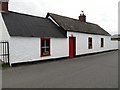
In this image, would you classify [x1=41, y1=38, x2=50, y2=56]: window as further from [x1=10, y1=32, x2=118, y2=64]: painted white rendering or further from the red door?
the red door

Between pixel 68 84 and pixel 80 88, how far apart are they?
71 cm

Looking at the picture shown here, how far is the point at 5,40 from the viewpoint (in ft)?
39.5

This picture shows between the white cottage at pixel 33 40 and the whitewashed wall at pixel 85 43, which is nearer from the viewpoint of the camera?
the white cottage at pixel 33 40

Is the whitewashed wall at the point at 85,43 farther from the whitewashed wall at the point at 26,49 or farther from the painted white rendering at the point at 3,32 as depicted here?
the painted white rendering at the point at 3,32

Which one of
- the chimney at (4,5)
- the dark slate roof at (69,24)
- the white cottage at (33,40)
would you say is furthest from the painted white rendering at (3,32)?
the dark slate roof at (69,24)

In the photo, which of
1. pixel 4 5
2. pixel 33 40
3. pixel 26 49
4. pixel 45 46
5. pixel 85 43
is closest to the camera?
pixel 26 49

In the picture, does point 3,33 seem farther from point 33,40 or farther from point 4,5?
point 4,5

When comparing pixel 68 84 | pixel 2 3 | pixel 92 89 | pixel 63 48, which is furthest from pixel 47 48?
pixel 92 89

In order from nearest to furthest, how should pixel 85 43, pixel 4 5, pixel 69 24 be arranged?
pixel 4 5 → pixel 69 24 → pixel 85 43

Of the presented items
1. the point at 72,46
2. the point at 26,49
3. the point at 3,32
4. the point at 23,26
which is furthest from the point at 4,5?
the point at 72,46

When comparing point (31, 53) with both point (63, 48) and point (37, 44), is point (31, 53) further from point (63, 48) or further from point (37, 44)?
point (63, 48)

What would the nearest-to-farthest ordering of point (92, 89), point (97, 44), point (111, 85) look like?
point (92, 89) → point (111, 85) → point (97, 44)

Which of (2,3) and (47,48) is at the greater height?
(2,3)

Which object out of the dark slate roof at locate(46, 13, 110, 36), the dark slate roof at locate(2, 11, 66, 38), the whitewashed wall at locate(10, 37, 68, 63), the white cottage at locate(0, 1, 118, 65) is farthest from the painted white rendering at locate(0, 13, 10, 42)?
the dark slate roof at locate(46, 13, 110, 36)
